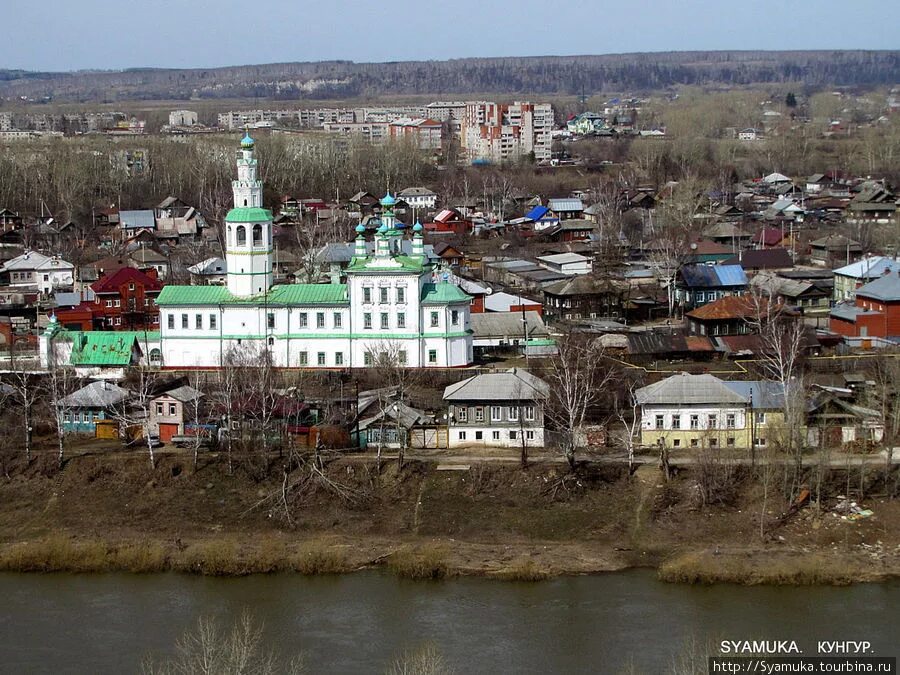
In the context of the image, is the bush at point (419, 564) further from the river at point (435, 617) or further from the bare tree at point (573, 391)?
the bare tree at point (573, 391)

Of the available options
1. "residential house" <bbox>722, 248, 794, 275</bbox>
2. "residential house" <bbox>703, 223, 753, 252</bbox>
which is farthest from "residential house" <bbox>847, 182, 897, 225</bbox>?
"residential house" <bbox>722, 248, 794, 275</bbox>

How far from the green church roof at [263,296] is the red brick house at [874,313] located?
8.54m

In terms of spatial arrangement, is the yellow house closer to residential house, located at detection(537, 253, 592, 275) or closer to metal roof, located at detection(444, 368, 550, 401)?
metal roof, located at detection(444, 368, 550, 401)

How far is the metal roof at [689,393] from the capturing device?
58.4 feet

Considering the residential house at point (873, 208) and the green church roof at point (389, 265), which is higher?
the green church roof at point (389, 265)

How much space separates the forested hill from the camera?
157500mm

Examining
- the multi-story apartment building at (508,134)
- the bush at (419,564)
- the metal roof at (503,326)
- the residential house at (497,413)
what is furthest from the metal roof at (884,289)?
the multi-story apartment building at (508,134)

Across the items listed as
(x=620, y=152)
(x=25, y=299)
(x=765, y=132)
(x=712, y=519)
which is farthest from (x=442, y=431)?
(x=765, y=132)

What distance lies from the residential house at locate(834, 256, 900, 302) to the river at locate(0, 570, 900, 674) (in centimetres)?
1322

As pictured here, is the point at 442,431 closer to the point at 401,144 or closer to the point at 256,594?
the point at 256,594

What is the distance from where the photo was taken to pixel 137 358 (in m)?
21.9

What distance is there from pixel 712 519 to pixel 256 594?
5.18m

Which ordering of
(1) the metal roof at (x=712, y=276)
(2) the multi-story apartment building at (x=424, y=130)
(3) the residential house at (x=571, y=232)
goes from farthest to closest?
1. (2) the multi-story apartment building at (x=424, y=130)
2. (3) the residential house at (x=571, y=232)
3. (1) the metal roof at (x=712, y=276)

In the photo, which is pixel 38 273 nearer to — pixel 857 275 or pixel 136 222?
pixel 136 222
